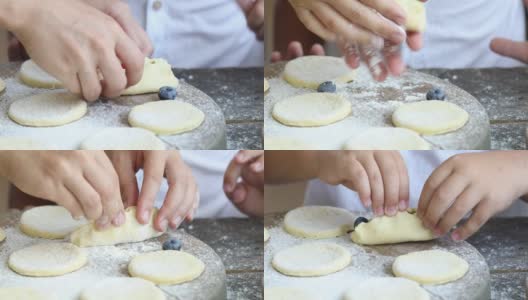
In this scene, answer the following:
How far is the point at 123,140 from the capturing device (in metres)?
0.88

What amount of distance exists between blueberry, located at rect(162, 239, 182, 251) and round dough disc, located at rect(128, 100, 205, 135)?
138 millimetres

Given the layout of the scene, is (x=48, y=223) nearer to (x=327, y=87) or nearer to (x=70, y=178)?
(x=70, y=178)

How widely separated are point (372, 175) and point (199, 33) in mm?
259

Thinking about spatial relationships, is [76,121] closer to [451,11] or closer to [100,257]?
[100,257]

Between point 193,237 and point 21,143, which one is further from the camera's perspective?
point 193,237

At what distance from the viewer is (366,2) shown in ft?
2.84

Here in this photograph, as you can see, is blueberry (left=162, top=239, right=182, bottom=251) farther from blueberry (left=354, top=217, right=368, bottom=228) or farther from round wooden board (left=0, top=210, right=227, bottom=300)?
blueberry (left=354, top=217, right=368, bottom=228)

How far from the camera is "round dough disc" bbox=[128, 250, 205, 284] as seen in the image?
2.91 feet

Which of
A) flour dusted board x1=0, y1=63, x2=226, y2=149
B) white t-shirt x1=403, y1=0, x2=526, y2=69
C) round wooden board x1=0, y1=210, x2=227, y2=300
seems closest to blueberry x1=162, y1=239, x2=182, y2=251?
round wooden board x1=0, y1=210, x2=227, y2=300

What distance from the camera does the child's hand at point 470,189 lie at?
0.95m

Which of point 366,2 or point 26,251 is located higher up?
point 366,2

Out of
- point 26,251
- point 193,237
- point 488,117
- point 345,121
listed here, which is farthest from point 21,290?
point 488,117

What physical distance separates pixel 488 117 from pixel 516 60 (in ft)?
0.43

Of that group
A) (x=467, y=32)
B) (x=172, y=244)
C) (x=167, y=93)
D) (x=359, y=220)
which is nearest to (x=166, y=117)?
(x=167, y=93)
